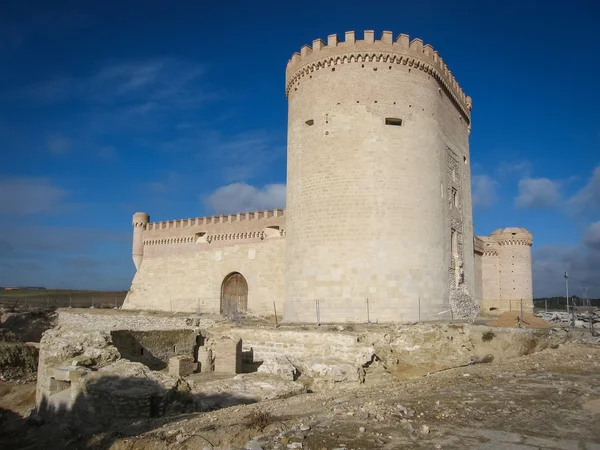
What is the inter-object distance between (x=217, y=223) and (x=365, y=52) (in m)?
12.9

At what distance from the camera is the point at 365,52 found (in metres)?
16.6

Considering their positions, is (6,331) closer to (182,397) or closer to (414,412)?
(182,397)

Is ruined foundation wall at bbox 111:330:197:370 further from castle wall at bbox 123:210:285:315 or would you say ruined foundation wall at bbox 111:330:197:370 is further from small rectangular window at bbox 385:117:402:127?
small rectangular window at bbox 385:117:402:127

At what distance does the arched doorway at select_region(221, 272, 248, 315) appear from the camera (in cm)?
2452

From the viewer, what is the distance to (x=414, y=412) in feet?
20.8

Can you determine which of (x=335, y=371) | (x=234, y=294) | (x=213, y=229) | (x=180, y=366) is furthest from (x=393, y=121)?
(x=213, y=229)

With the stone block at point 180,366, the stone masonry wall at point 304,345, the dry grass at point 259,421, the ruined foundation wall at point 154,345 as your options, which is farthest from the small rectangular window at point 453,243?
the dry grass at point 259,421

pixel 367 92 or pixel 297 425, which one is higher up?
pixel 367 92

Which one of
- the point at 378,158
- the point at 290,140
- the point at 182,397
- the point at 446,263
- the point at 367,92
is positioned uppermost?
the point at 367,92

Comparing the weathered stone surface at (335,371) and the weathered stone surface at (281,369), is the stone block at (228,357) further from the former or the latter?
the weathered stone surface at (335,371)

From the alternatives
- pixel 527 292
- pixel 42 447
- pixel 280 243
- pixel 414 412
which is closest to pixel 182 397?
pixel 42 447

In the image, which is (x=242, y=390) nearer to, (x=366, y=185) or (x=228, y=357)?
(x=228, y=357)

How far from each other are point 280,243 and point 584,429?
59.8ft

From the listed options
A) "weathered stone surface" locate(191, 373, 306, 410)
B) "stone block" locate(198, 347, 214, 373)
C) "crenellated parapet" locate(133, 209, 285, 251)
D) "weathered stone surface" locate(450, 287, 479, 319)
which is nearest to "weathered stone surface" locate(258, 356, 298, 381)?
"weathered stone surface" locate(191, 373, 306, 410)
